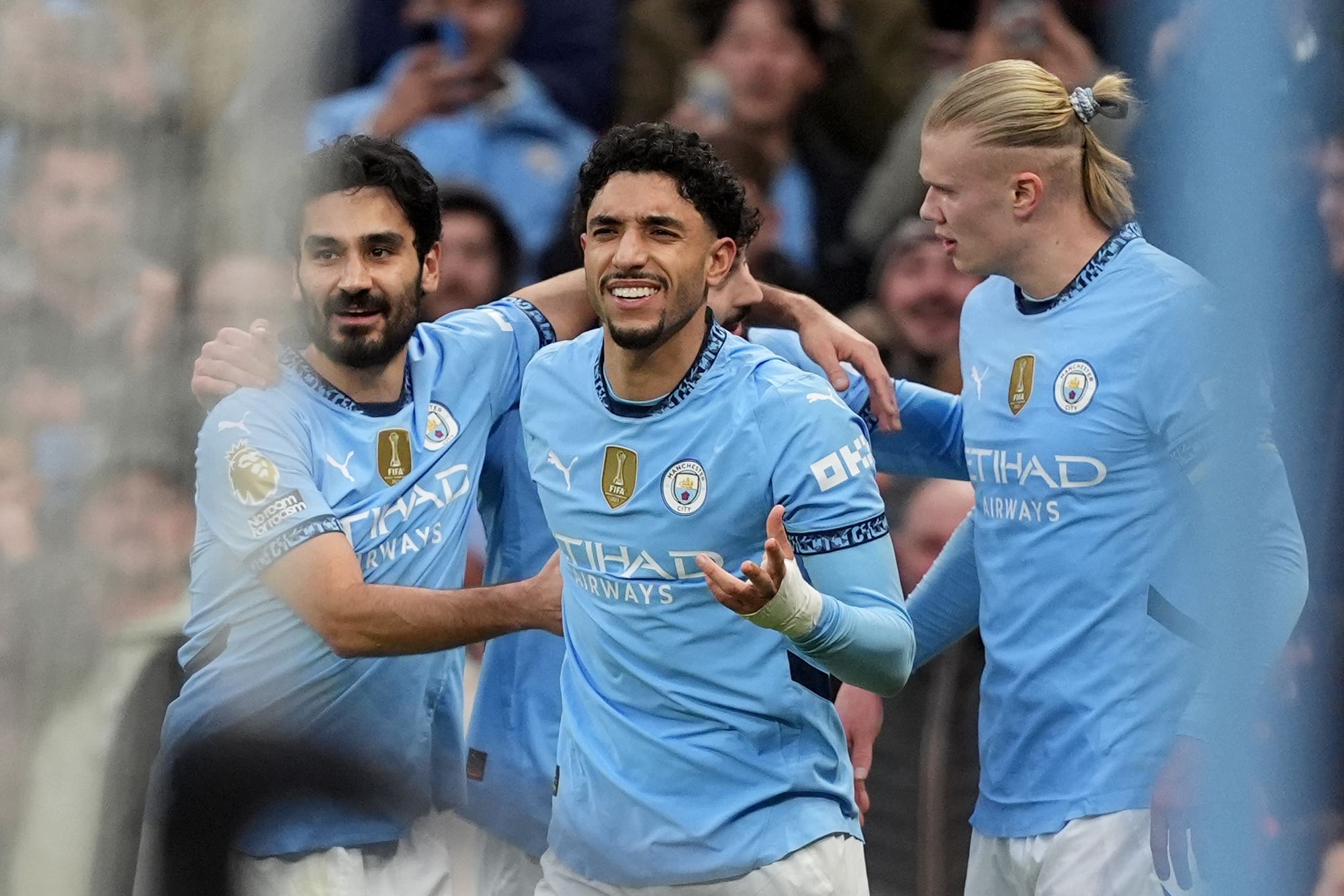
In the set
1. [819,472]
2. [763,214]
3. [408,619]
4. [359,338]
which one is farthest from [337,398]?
[763,214]

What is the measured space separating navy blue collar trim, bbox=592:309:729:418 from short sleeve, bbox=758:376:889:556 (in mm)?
162

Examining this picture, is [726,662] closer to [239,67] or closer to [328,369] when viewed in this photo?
[328,369]

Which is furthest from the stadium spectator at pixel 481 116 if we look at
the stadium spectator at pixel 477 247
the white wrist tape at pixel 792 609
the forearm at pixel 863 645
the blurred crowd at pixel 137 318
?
the blurred crowd at pixel 137 318

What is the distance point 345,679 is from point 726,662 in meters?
0.81

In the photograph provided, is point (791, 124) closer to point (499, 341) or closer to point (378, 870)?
point (499, 341)

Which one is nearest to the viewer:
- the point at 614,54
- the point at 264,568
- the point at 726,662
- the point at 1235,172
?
the point at 1235,172

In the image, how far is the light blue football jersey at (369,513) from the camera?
3.50 m

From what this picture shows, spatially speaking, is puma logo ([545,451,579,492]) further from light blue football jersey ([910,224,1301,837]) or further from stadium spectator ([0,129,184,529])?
stadium spectator ([0,129,184,529])

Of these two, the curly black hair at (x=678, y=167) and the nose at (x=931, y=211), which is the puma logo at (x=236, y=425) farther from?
the nose at (x=931, y=211)

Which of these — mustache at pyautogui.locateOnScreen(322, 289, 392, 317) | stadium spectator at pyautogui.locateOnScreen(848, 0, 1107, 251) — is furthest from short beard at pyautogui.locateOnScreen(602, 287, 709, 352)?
stadium spectator at pyautogui.locateOnScreen(848, 0, 1107, 251)

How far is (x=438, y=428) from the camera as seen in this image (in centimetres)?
399

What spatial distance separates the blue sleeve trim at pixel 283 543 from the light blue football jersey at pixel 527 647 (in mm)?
614

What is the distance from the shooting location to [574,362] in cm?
373

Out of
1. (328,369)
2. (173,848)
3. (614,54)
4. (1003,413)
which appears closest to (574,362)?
(328,369)
